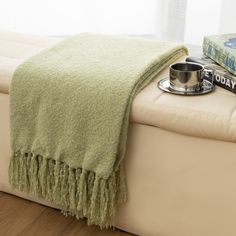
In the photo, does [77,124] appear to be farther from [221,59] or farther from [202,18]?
[202,18]

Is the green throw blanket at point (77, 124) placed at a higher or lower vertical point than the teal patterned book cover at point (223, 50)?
lower

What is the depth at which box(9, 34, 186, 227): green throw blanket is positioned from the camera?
1.08 m

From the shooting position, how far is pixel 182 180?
1.10 m

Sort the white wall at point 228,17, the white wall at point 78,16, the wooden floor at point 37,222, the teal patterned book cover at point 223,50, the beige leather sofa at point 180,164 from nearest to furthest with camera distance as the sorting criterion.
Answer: the beige leather sofa at point 180,164
the teal patterned book cover at point 223,50
the wooden floor at point 37,222
the white wall at point 228,17
the white wall at point 78,16

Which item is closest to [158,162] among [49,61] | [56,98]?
[56,98]

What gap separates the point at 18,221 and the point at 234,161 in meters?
0.66

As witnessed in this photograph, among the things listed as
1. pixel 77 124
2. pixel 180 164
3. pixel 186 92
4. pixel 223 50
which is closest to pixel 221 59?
pixel 223 50

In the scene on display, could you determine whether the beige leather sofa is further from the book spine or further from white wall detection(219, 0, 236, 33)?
white wall detection(219, 0, 236, 33)

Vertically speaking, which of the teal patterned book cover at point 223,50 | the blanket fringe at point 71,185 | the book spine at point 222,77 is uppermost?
the teal patterned book cover at point 223,50

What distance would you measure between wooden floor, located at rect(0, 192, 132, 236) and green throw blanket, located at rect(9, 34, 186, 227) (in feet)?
0.19

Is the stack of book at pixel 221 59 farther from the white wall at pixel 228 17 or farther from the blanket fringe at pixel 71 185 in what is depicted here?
the white wall at pixel 228 17

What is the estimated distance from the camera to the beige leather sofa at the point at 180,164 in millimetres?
1022

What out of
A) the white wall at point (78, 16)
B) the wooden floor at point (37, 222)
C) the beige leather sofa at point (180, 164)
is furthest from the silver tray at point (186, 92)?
the white wall at point (78, 16)

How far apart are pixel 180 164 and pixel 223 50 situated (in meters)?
0.32
